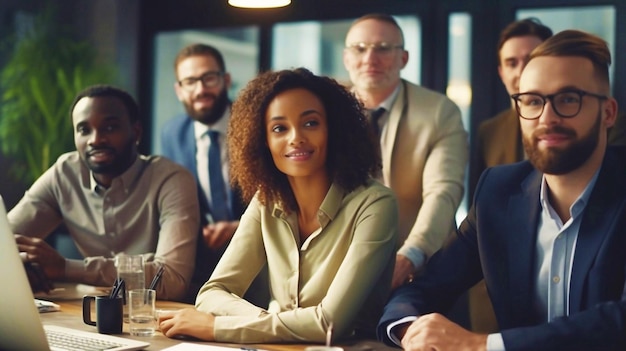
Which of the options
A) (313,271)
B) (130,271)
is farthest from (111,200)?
(313,271)

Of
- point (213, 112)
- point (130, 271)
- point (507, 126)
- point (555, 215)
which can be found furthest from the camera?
point (213, 112)

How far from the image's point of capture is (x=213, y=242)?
3906 mm

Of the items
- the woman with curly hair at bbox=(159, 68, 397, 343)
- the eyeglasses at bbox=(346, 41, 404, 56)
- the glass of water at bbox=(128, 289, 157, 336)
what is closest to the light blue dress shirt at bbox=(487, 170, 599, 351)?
the woman with curly hair at bbox=(159, 68, 397, 343)

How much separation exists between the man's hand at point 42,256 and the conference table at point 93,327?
76 millimetres

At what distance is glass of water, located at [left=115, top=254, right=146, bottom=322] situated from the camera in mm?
2547

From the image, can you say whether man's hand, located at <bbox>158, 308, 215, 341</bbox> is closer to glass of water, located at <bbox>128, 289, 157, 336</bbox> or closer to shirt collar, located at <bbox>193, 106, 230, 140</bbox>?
glass of water, located at <bbox>128, 289, 157, 336</bbox>

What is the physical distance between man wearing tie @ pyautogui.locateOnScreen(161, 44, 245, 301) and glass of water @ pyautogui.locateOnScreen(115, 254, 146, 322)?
156cm

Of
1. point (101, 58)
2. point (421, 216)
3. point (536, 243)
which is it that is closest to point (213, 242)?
point (421, 216)

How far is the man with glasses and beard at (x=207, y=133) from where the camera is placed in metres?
4.34

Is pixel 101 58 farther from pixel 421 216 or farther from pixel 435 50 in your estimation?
pixel 421 216

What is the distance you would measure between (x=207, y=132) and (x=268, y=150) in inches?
70.4

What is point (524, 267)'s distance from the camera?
2.40m

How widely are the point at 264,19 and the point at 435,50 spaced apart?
1247 mm

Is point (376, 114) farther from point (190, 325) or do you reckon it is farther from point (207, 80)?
point (190, 325)
